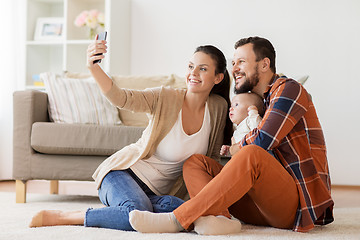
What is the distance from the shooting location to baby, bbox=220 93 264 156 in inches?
80.8

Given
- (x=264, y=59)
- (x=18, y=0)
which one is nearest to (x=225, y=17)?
(x=18, y=0)

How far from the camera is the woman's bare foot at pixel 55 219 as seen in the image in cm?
194

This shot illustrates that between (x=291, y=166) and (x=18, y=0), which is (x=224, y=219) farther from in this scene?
(x=18, y=0)

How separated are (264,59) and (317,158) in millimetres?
455

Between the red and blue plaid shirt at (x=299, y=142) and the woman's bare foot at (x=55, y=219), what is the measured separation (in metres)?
0.71

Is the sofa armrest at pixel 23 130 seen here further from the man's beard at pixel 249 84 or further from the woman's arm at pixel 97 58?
the man's beard at pixel 249 84

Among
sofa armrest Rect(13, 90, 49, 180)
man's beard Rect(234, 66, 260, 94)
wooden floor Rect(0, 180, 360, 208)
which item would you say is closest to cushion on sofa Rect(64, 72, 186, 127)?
sofa armrest Rect(13, 90, 49, 180)

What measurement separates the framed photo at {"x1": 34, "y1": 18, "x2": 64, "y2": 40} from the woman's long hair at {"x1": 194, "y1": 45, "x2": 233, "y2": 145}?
2.94 metres

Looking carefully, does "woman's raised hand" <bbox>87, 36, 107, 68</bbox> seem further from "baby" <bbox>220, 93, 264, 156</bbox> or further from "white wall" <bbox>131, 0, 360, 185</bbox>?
"white wall" <bbox>131, 0, 360, 185</bbox>

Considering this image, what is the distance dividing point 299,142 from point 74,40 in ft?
10.7

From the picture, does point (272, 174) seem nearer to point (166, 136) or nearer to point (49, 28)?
point (166, 136)

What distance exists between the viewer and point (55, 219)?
6.43 ft

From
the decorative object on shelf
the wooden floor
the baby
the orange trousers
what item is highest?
the decorative object on shelf

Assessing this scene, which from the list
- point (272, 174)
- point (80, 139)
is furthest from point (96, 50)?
point (80, 139)
